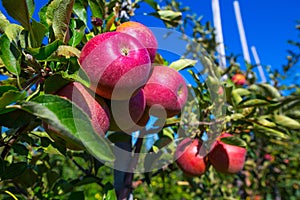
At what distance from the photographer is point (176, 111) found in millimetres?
762

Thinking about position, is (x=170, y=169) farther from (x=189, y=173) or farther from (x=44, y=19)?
(x=44, y=19)

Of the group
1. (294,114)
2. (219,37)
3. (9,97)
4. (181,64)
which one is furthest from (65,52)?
(219,37)

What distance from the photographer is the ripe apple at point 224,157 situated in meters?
1.08

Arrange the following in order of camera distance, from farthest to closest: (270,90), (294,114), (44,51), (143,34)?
(270,90), (294,114), (143,34), (44,51)

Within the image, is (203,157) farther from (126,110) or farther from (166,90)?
(126,110)

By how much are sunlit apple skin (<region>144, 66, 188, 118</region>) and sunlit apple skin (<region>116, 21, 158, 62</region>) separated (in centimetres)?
7

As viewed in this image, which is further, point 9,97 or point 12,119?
point 12,119

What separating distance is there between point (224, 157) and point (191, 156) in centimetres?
11

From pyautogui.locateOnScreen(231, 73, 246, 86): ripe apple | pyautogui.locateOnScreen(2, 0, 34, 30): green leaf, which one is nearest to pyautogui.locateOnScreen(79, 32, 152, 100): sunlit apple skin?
pyautogui.locateOnScreen(2, 0, 34, 30): green leaf

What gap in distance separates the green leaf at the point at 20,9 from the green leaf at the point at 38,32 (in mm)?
16

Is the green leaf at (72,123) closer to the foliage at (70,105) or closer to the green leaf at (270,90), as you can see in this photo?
the foliage at (70,105)

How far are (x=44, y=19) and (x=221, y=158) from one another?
27.8 inches

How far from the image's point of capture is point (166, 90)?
2.35ft

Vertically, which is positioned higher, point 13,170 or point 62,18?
point 62,18
